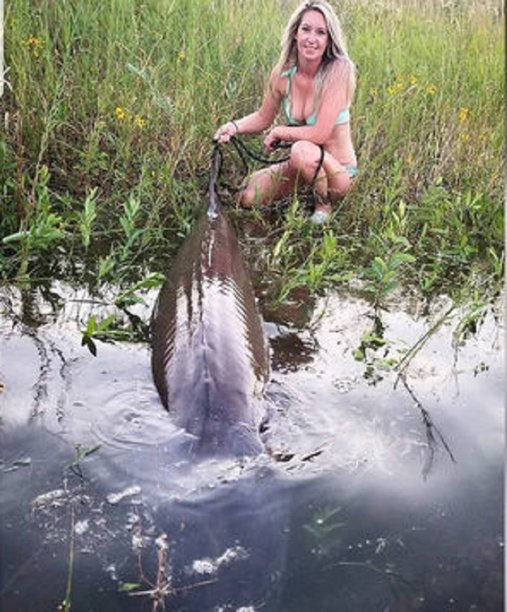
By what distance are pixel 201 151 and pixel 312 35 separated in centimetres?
105

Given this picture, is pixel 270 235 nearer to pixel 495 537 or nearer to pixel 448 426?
pixel 448 426

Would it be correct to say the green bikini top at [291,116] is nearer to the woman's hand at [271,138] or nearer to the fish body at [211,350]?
the woman's hand at [271,138]

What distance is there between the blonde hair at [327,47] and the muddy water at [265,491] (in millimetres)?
1953

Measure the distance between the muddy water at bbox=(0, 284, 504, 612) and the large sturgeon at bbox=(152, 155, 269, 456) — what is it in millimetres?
73

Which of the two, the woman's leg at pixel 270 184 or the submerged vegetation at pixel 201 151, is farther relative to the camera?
the woman's leg at pixel 270 184

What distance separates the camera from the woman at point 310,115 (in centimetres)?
451

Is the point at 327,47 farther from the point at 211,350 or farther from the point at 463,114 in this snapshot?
the point at 211,350

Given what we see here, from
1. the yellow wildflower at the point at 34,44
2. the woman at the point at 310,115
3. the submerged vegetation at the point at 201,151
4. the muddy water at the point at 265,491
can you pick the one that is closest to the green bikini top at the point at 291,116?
the woman at the point at 310,115

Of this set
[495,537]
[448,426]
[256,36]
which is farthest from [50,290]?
[256,36]

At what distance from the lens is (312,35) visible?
4.46 metres

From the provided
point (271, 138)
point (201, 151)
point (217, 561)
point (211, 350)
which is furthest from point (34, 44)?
point (217, 561)

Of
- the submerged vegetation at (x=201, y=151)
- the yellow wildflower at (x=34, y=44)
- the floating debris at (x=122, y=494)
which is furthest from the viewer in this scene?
the yellow wildflower at (x=34, y=44)

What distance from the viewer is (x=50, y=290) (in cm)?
373

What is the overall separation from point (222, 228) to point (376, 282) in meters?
0.81
